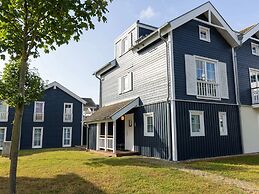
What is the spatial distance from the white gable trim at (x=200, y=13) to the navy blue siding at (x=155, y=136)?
175 inches

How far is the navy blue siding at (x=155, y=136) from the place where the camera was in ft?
37.8

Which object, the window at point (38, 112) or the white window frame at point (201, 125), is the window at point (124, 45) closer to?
the white window frame at point (201, 125)

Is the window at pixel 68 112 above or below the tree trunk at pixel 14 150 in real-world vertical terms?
above

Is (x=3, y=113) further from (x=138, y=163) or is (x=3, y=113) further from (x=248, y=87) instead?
(x=248, y=87)

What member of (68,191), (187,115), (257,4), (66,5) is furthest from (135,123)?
(66,5)

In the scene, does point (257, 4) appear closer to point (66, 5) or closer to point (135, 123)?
point (135, 123)

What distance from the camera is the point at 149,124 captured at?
12977 millimetres

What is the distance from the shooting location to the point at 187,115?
1166 centimetres

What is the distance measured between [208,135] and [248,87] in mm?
5447

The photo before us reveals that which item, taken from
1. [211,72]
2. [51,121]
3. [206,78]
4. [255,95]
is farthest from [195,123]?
[51,121]

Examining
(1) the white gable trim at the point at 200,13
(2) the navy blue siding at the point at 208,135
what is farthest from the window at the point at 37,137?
(1) the white gable trim at the point at 200,13

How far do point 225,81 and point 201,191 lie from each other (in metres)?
9.33

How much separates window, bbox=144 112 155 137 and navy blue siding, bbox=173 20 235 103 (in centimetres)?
218

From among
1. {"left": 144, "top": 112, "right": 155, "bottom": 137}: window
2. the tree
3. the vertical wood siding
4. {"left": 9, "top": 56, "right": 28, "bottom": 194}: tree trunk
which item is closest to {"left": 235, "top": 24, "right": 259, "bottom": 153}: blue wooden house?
the vertical wood siding
